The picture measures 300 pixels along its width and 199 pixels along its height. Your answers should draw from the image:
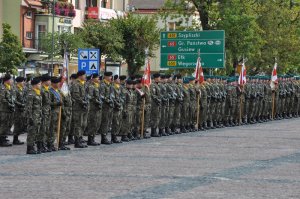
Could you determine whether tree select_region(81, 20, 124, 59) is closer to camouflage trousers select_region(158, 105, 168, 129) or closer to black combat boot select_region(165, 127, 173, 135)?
black combat boot select_region(165, 127, 173, 135)

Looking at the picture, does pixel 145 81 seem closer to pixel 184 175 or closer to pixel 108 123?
pixel 108 123

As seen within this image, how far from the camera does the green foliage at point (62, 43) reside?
53.7m

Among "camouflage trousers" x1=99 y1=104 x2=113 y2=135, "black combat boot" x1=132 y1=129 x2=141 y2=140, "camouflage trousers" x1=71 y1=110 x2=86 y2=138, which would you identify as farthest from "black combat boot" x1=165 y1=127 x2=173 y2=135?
"camouflage trousers" x1=71 y1=110 x2=86 y2=138

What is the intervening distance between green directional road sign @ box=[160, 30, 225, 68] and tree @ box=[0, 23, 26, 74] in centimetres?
1348

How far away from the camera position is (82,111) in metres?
23.4

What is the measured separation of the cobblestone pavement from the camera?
1384 centimetres

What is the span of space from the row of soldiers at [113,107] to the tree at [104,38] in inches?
801

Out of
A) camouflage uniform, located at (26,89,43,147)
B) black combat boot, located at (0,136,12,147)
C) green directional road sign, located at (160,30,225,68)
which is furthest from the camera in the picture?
green directional road sign, located at (160,30,225,68)

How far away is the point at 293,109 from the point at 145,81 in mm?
19587

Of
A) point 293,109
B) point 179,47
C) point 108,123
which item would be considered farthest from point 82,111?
point 293,109

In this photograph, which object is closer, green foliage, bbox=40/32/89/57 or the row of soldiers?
the row of soldiers

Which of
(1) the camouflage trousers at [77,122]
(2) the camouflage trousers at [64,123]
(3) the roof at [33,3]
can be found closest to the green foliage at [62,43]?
(3) the roof at [33,3]

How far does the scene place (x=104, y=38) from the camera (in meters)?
57.7

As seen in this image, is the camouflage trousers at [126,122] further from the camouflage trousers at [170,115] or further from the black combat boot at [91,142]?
the camouflage trousers at [170,115]
